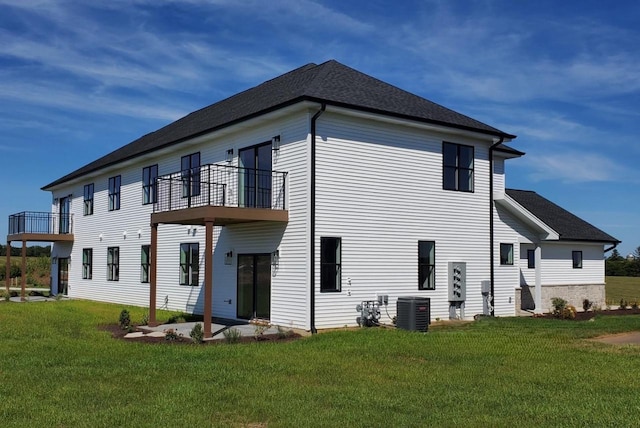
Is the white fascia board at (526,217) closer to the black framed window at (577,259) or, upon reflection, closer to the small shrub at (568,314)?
the small shrub at (568,314)

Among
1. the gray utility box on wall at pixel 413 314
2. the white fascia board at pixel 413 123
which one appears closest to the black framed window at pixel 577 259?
the white fascia board at pixel 413 123

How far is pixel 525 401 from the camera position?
7.94 m

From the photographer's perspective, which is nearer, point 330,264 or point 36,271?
point 330,264

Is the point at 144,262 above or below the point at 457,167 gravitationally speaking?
below

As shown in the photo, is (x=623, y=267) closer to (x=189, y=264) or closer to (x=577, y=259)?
(x=577, y=259)

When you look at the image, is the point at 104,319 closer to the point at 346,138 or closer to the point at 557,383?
the point at 346,138

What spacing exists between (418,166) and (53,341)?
10.4 m

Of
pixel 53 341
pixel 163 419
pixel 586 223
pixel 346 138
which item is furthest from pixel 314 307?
pixel 586 223

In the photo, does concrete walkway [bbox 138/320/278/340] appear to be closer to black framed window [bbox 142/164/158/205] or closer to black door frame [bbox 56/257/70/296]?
black framed window [bbox 142/164/158/205]

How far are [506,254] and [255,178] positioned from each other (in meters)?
8.74

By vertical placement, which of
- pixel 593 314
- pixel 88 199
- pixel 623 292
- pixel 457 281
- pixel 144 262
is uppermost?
pixel 88 199

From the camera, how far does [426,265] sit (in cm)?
1827

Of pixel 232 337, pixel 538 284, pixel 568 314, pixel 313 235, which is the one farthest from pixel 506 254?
pixel 232 337

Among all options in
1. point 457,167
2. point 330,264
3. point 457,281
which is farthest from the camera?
point 457,167
